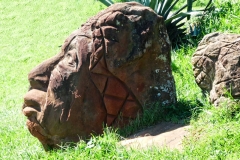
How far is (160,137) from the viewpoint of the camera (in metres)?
4.60

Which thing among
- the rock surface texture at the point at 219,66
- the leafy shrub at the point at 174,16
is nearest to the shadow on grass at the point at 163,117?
the rock surface texture at the point at 219,66

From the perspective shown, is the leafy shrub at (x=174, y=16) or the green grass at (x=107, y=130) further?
the leafy shrub at (x=174, y=16)

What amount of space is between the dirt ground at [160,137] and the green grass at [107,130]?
0.30 ft

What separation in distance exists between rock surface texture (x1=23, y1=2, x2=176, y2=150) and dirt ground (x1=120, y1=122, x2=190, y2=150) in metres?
0.28

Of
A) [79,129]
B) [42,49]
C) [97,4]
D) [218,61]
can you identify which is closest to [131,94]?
[79,129]

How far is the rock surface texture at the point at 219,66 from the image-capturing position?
14.9 feet

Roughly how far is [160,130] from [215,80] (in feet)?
2.38

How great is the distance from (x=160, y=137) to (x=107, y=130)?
A: 57cm

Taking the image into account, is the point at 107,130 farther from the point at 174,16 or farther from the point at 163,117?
the point at 174,16

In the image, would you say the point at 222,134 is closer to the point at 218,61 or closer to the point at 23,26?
the point at 218,61

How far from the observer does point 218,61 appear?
473 cm

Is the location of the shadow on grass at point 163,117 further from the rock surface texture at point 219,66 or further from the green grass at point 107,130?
the rock surface texture at point 219,66

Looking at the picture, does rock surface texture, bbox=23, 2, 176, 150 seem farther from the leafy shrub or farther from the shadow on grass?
the leafy shrub

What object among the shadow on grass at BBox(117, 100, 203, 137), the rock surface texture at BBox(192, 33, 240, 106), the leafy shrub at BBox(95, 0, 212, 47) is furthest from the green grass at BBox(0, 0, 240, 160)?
the leafy shrub at BBox(95, 0, 212, 47)
